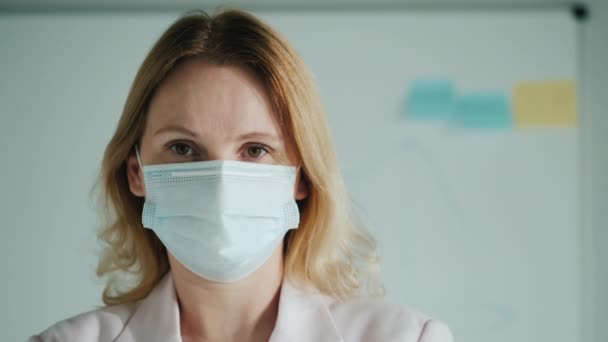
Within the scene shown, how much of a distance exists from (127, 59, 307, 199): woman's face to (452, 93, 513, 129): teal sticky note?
100 centimetres

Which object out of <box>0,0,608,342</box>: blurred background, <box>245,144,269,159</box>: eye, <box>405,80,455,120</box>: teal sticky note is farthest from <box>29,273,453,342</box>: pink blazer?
<box>405,80,455,120</box>: teal sticky note

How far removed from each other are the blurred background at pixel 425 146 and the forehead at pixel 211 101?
91 centimetres

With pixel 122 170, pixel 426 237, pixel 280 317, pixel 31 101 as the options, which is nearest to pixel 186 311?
pixel 280 317

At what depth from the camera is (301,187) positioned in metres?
1.33

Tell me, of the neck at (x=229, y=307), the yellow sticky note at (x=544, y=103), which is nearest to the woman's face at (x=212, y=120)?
the neck at (x=229, y=307)

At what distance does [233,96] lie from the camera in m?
1.19

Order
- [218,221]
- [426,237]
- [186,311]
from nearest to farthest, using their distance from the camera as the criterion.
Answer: [218,221], [186,311], [426,237]

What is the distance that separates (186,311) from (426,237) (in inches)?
39.0

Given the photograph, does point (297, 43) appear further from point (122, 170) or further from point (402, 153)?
point (122, 170)

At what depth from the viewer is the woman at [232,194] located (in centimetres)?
118

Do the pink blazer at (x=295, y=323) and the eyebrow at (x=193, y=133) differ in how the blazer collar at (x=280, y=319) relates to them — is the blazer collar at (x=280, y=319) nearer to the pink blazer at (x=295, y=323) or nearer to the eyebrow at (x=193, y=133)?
the pink blazer at (x=295, y=323)

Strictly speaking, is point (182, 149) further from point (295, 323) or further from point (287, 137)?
point (295, 323)

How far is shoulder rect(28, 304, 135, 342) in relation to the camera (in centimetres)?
125

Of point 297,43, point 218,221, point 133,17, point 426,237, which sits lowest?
point 426,237
